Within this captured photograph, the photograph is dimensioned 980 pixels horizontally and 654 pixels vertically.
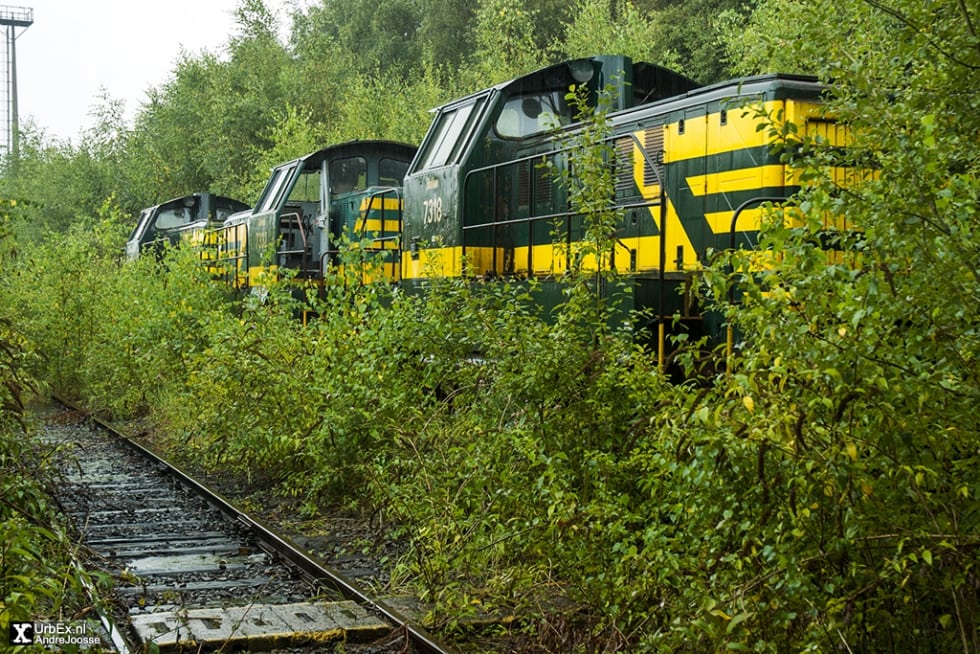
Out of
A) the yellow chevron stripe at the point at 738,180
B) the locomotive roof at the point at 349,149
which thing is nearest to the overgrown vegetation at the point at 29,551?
the yellow chevron stripe at the point at 738,180

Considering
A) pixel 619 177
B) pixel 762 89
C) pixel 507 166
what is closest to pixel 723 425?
pixel 762 89

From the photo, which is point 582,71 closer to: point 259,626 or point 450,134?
point 450,134

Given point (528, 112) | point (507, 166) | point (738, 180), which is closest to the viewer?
point (738, 180)

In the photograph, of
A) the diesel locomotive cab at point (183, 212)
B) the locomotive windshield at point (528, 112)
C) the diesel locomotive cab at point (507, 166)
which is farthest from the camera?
the diesel locomotive cab at point (183, 212)

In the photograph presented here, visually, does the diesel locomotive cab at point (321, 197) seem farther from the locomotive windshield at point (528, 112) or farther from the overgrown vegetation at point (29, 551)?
the overgrown vegetation at point (29, 551)

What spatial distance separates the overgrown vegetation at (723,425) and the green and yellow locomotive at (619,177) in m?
0.68

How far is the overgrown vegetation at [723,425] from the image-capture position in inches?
145

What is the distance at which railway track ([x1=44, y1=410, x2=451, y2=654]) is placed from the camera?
4926mm

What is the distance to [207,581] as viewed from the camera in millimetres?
5996

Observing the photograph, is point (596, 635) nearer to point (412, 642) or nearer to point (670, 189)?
point (412, 642)

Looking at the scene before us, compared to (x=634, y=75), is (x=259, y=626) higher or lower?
lower

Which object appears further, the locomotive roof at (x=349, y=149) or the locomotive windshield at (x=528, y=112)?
the locomotive roof at (x=349, y=149)

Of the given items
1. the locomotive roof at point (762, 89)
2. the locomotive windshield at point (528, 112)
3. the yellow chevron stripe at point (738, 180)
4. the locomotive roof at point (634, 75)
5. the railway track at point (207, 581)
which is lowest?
the railway track at point (207, 581)

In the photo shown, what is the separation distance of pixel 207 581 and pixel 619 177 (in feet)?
16.7
